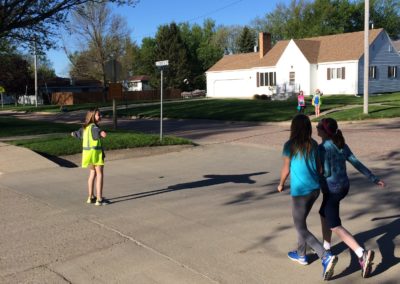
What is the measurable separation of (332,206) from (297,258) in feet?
2.18

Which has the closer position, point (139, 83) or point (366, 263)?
point (366, 263)

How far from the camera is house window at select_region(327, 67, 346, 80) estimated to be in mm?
39750

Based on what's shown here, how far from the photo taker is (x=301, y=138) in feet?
15.3

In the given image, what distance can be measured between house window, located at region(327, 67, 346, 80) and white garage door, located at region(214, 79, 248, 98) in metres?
10.4

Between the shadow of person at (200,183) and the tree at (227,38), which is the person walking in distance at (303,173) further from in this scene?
the tree at (227,38)

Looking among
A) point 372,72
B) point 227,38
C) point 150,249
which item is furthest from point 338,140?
point 227,38

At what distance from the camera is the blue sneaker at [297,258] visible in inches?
187

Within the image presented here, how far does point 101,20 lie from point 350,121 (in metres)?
43.9

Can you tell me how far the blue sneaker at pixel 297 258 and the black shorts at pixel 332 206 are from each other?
420mm

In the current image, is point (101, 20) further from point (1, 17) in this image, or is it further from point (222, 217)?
point (222, 217)

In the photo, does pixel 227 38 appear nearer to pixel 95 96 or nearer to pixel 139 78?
pixel 139 78

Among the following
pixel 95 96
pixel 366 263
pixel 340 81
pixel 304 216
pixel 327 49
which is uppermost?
pixel 327 49

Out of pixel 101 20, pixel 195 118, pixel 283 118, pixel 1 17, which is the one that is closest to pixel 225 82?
pixel 101 20

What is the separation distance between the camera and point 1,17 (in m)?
19.8
